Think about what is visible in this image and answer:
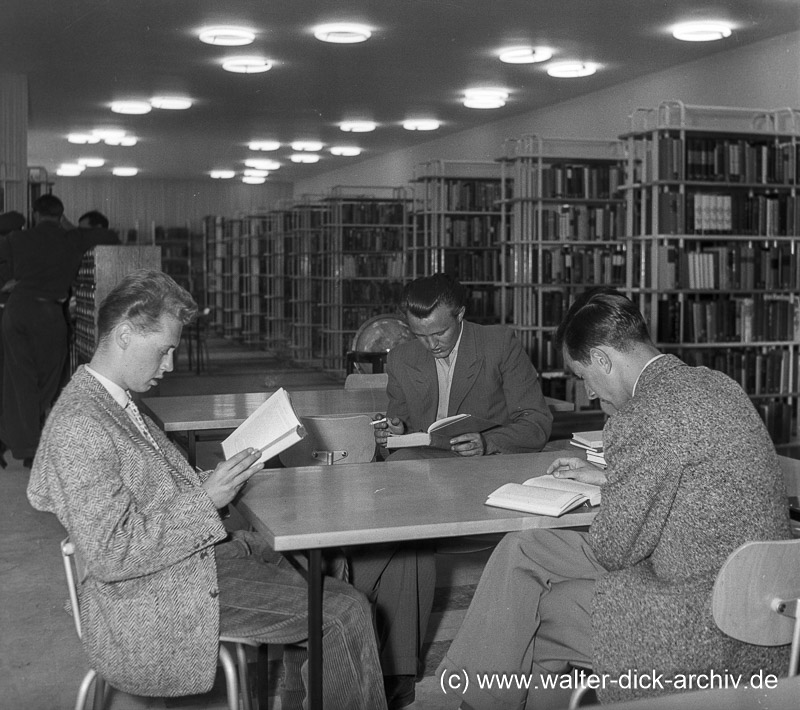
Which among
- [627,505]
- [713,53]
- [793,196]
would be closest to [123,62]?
[713,53]

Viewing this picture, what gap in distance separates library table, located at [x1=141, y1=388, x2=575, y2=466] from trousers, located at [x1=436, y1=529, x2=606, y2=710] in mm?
1583

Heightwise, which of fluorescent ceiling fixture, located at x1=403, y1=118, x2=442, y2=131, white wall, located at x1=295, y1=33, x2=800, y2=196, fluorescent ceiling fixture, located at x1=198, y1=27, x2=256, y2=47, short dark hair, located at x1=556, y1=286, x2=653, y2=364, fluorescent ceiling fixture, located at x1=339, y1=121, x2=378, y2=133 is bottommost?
short dark hair, located at x1=556, y1=286, x2=653, y2=364

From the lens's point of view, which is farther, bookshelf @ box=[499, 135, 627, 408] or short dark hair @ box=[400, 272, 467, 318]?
bookshelf @ box=[499, 135, 627, 408]

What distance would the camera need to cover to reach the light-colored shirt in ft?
12.0

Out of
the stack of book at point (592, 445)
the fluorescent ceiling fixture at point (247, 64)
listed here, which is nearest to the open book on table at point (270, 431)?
the stack of book at point (592, 445)

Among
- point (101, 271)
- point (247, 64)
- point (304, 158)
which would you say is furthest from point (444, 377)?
point (304, 158)

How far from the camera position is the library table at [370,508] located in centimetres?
210

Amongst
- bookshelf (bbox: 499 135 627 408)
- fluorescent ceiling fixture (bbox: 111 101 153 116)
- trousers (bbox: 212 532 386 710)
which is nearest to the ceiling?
fluorescent ceiling fixture (bbox: 111 101 153 116)

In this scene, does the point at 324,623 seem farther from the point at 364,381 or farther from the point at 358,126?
the point at 358,126

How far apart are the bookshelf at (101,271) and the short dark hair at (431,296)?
276 cm

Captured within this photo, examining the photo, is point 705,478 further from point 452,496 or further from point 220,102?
point 220,102

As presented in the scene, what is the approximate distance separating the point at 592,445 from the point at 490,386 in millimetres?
602

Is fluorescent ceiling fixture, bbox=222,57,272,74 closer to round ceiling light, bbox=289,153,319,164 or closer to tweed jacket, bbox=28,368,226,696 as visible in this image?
round ceiling light, bbox=289,153,319,164

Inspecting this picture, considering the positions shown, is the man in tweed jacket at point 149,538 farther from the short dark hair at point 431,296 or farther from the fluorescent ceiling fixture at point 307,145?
the fluorescent ceiling fixture at point 307,145
